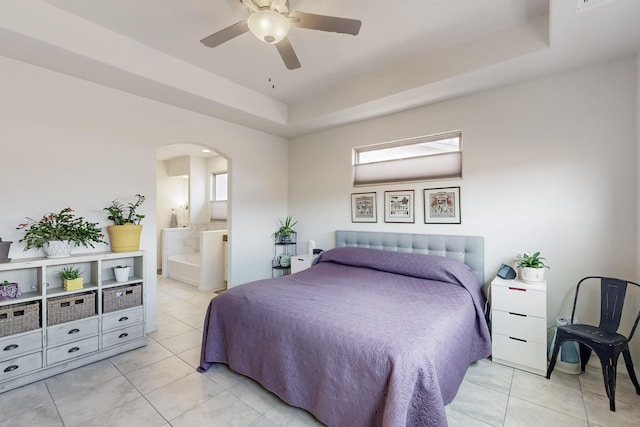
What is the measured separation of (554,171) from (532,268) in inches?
36.7

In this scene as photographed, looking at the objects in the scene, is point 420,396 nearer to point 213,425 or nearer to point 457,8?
point 213,425

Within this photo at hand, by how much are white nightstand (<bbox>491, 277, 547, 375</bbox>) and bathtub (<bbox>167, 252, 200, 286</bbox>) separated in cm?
446

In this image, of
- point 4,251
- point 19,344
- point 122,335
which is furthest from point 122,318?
point 4,251

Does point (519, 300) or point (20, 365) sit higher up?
point (519, 300)

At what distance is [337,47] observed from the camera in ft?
8.82

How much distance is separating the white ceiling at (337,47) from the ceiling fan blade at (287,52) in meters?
0.35

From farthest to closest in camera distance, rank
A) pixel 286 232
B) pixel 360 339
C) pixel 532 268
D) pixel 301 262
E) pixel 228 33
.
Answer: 1. pixel 286 232
2. pixel 301 262
3. pixel 532 268
4. pixel 228 33
5. pixel 360 339

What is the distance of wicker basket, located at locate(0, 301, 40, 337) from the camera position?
2.17m

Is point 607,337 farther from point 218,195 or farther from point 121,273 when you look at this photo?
point 218,195

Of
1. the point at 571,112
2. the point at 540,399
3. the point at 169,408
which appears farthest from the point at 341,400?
the point at 571,112

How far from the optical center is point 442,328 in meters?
1.89

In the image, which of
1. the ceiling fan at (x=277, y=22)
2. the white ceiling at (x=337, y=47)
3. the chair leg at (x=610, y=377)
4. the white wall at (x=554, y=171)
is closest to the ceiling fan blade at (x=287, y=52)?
the ceiling fan at (x=277, y=22)

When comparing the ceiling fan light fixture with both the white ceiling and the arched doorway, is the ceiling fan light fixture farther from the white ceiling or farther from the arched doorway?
the arched doorway

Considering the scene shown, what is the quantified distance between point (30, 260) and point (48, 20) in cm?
183
